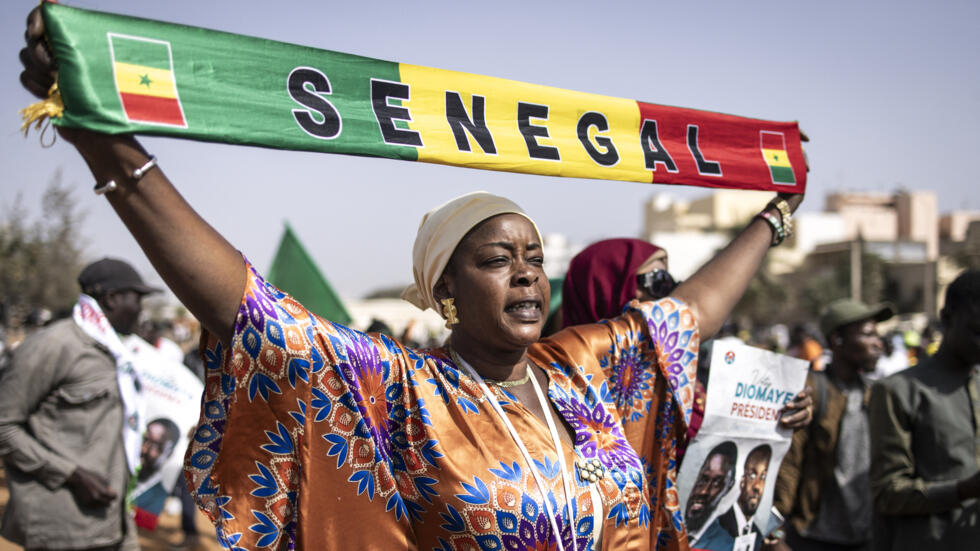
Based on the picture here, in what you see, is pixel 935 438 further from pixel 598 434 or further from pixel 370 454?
pixel 370 454

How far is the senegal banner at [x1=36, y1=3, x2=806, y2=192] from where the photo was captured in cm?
167

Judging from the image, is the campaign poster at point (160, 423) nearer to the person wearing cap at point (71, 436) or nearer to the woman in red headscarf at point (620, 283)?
the person wearing cap at point (71, 436)

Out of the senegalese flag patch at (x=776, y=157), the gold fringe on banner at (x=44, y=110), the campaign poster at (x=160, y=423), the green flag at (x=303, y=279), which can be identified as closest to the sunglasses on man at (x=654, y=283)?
the senegalese flag patch at (x=776, y=157)

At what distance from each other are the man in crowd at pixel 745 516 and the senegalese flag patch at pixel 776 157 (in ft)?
3.43

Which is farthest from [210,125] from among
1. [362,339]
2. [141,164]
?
[362,339]

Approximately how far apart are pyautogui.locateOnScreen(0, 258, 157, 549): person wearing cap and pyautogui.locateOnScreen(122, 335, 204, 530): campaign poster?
0.45 m

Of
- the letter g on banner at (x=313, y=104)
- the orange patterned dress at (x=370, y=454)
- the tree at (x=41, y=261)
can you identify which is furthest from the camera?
the tree at (x=41, y=261)

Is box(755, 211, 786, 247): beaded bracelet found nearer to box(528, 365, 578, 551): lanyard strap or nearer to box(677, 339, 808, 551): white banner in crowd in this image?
box(677, 339, 808, 551): white banner in crowd

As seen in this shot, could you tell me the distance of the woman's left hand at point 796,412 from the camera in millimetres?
3188

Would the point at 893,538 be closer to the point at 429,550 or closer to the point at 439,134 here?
the point at 429,550

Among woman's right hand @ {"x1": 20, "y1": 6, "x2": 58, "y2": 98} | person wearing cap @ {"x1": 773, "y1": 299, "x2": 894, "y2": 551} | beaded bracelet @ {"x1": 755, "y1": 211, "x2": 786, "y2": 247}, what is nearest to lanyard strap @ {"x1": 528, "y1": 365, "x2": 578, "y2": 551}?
beaded bracelet @ {"x1": 755, "y1": 211, "x2": 786, "y2": 247}

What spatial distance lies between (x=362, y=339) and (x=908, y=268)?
1890 inches

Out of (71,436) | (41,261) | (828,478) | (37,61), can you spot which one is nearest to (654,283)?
(828,478)

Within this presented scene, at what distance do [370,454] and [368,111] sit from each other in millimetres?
900
